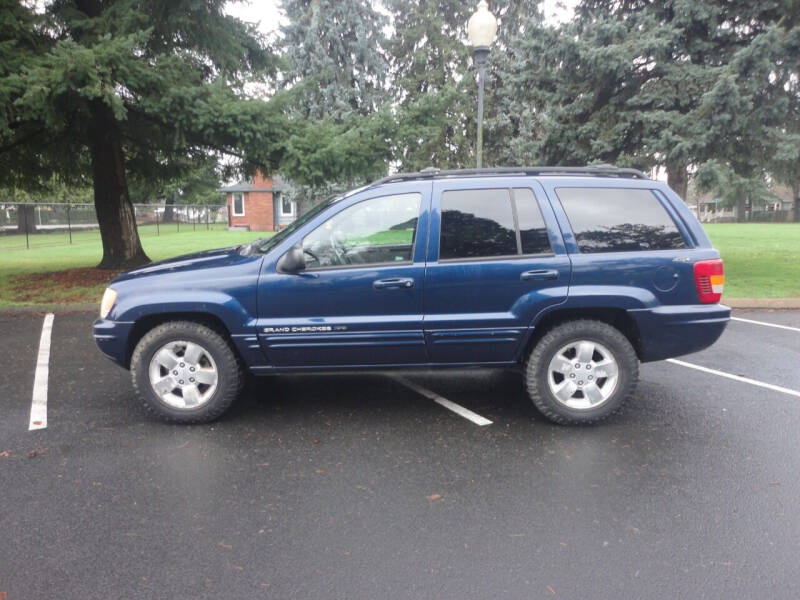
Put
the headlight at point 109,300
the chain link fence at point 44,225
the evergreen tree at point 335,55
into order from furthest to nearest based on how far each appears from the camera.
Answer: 1. the evergreen tree at point 335,55
2. the chain link fence at point 44,225
3. the headlight at point 109,300

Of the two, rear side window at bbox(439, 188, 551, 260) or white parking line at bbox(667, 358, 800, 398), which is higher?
rear side window at bbox(439, 188, 551, 260)

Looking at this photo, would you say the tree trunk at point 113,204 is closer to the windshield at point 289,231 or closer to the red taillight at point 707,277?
the windshield at point 289,231

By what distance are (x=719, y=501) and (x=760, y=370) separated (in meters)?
3.17

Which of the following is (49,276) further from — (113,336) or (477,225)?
(477,225)

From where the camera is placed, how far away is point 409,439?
4160 mm

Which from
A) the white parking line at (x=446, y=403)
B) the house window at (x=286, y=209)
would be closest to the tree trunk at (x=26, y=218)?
the house window at (x=286, y=209)

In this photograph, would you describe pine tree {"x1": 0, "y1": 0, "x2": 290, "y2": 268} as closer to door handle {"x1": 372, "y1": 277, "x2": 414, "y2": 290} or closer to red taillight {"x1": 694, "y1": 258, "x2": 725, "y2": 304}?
door handle {"x1": 372, "y1": 277, "x2": 414, "y2": 290}

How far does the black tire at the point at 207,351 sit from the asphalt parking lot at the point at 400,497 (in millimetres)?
138

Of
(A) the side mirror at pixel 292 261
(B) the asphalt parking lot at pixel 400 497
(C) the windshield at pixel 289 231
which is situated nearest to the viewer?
(B) the asphalt parking lot at pixel 400 497

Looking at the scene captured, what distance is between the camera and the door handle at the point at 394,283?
4242 mm

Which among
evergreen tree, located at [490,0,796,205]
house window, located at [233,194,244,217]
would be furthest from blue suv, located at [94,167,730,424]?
house window, located at [233,194,244,217]

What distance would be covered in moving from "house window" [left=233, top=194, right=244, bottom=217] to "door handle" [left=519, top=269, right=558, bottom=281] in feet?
129

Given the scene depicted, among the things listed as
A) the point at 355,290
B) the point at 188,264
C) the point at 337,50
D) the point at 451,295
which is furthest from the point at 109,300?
the point at 337,50

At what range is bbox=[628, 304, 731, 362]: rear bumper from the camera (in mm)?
4270
